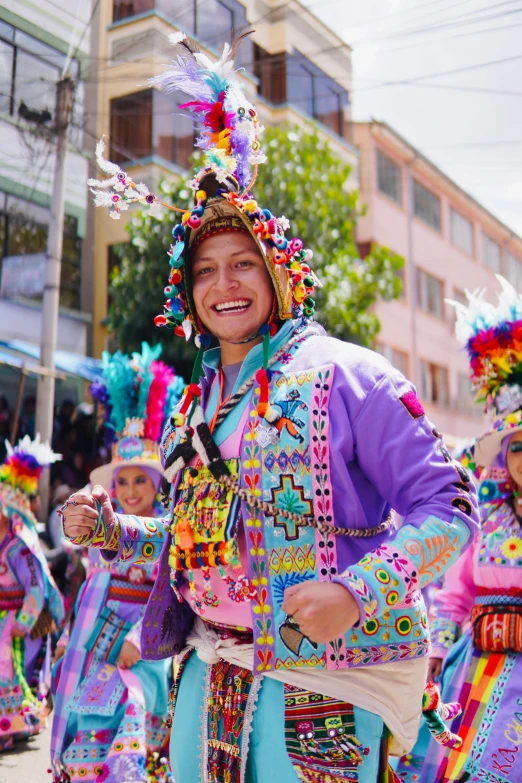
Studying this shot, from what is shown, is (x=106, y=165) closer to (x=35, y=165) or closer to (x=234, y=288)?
(x=234, y=288)

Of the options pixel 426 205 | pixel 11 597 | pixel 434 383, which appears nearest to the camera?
pixel 11 597

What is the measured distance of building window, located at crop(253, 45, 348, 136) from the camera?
1516 cm

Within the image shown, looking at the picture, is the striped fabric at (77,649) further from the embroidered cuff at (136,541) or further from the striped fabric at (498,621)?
the embroidered cuff at (136,541)

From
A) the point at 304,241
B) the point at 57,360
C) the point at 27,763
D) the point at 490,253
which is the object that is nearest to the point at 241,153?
the point at 27,763

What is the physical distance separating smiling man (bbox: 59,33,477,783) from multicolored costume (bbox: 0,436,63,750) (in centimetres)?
497

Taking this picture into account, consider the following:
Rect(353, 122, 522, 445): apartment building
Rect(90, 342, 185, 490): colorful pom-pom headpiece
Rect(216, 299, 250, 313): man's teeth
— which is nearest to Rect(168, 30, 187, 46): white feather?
Rect(216, 299, 250, 313): man's teeth

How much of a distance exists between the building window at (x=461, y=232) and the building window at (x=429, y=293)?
6.16 ft

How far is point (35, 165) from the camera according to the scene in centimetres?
1038

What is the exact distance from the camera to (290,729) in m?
2.21

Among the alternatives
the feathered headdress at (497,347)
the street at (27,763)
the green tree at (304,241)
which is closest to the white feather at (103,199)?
the feathered headdress at (497,347)

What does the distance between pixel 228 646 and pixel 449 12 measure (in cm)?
533

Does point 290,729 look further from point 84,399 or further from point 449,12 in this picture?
point 84,399

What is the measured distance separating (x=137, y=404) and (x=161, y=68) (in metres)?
4.29

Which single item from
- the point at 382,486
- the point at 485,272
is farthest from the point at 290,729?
the point at 485,272
